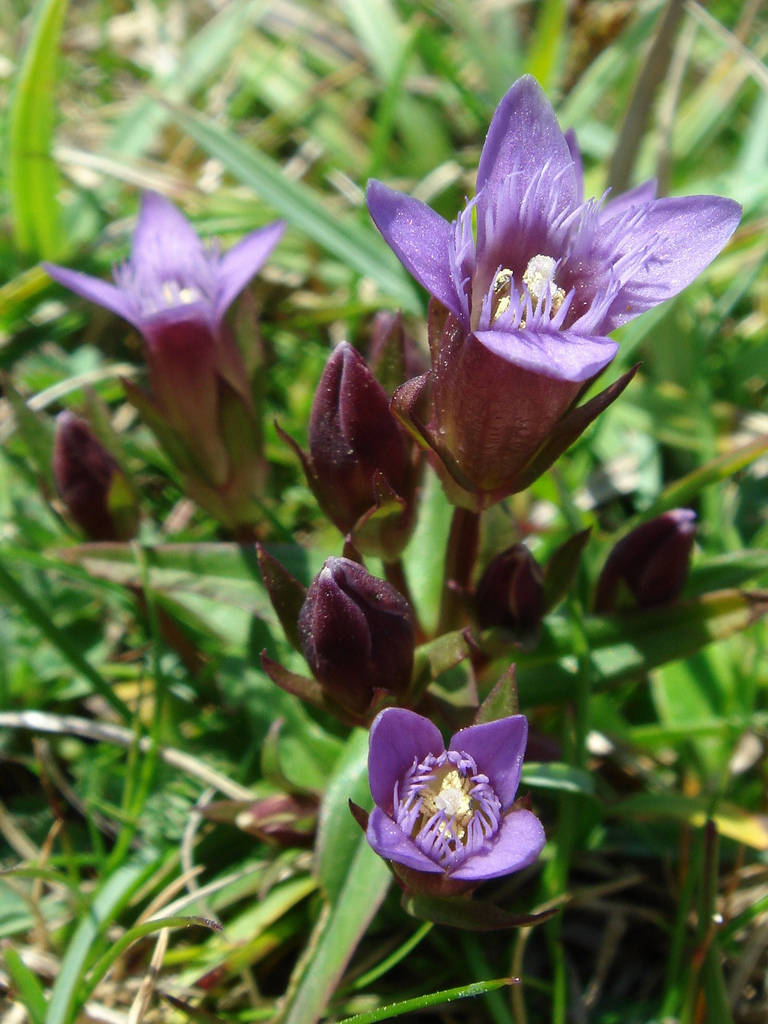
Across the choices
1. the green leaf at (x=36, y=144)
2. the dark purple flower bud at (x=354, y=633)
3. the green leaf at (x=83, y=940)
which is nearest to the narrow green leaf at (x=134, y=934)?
the green leaf at (x=83, y=940)

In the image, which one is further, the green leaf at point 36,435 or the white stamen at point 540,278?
the green leaf at point 36,435

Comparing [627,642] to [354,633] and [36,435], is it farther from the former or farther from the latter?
[36,435]

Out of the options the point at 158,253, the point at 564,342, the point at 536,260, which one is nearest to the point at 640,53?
the point at 158,253

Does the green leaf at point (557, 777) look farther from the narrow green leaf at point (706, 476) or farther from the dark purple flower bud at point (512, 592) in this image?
the narrow green leaf at point (706, 476)

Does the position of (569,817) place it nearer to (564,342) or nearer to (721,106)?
(564,342)

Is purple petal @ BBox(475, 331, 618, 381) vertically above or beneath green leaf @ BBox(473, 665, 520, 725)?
above

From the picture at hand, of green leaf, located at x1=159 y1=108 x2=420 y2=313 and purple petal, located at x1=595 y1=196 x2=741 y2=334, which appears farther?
green leaf, located at x1=159 y1=108 x2=420 y2=313

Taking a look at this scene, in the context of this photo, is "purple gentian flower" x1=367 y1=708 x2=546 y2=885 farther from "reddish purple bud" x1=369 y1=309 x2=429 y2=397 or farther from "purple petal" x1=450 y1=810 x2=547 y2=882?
"reddish purple bud" x1=369 y1=309 x2=429 y2=397

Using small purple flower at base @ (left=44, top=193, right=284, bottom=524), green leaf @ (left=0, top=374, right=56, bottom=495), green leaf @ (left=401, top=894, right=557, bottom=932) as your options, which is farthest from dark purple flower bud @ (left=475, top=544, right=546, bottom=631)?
green leaf @ (left=0, top=374, right=56, bottom=495)
